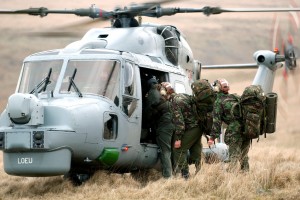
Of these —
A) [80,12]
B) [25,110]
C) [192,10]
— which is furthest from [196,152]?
[25,110]

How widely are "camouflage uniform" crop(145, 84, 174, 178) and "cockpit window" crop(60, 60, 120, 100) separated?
1012 mm

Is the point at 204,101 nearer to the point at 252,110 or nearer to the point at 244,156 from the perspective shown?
the point at 252,110

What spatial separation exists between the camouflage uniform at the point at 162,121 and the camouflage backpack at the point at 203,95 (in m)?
0.52

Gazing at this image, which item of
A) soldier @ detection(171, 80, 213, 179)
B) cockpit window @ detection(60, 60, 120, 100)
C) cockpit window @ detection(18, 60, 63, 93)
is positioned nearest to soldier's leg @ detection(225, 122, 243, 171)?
soldier @ detection(171, 80, 213, 179)

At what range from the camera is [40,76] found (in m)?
13.0

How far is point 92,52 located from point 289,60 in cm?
650

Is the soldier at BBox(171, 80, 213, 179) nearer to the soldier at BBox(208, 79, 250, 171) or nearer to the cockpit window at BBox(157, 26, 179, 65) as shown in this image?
the soldier at BBox(208, 79, 250, 171)

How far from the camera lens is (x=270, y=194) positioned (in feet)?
36.6

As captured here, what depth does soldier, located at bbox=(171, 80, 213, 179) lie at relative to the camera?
44.3 feet

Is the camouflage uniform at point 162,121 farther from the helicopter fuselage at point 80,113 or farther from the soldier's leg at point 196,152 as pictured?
the soldier's leg at point 196,152

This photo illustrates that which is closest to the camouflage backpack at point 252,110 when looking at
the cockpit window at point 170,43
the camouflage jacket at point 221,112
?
the camouflage jacket at point 221,112

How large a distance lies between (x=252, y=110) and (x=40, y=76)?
3.37 metres

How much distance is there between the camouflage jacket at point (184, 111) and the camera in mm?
13539

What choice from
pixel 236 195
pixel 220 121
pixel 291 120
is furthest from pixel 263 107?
pixel 291 120
